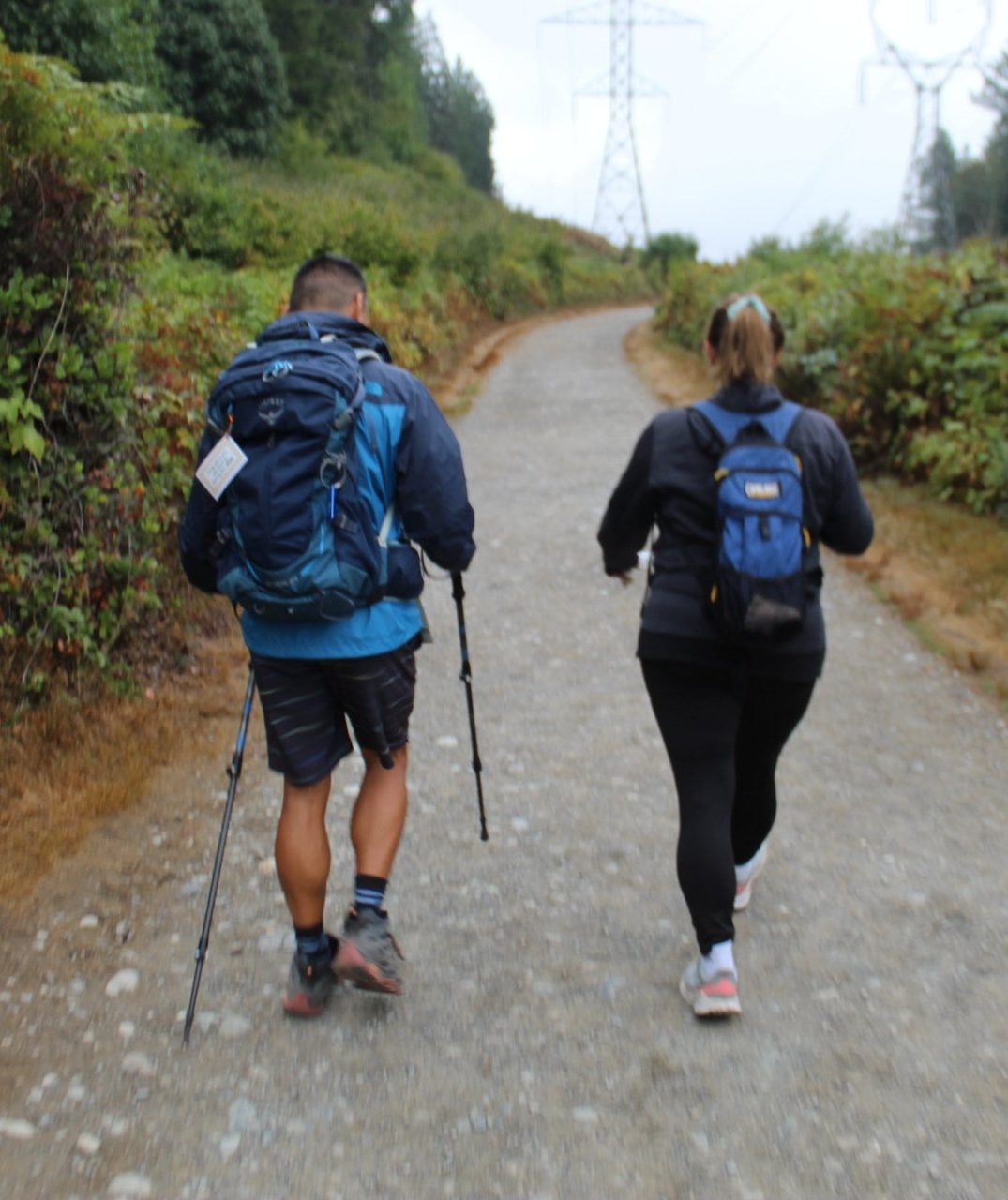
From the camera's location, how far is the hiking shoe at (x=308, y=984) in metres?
3.30

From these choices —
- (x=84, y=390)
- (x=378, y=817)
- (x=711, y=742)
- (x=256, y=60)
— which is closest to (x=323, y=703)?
(x=378, y=817)

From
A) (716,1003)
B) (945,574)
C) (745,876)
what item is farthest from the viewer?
(945,574)

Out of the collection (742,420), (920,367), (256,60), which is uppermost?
(256,60)

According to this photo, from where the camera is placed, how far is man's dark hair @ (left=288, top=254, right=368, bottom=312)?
329 cm

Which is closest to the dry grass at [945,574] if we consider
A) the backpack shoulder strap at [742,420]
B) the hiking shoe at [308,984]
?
the backpack shoulder strap at [742,420]

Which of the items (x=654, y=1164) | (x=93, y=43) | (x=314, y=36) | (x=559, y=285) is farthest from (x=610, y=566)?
(x=314, y=36)

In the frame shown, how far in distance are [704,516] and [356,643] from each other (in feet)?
3.33

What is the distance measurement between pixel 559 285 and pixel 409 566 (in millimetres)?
30066

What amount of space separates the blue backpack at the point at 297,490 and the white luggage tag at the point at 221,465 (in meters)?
0.02

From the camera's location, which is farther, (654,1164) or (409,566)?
(409,566)

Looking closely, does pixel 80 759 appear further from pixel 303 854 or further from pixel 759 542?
pixel 759 542

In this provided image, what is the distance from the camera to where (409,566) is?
123 inches

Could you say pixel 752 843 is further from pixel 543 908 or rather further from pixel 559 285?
pixel 559 285

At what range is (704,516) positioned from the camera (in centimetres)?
307
